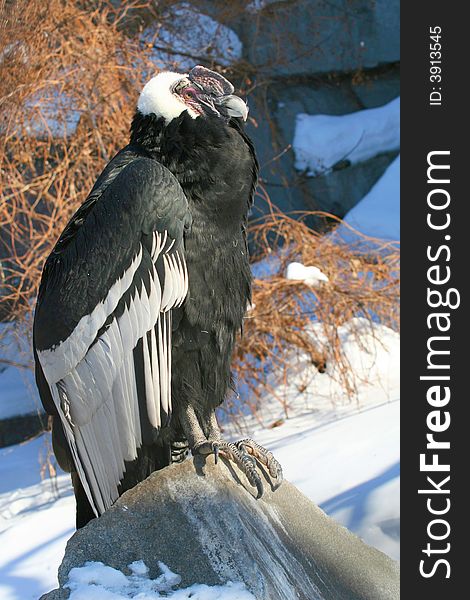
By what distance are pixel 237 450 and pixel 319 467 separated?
66.4 inches

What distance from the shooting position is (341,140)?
9195mm

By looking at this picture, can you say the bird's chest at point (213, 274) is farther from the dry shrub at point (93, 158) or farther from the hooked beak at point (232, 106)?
the dry shrub at point (93, 158)

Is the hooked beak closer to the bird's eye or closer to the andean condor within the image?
the andean condor

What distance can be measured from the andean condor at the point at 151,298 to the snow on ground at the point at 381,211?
510 centimetres

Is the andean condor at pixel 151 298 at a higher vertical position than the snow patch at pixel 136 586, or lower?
higher

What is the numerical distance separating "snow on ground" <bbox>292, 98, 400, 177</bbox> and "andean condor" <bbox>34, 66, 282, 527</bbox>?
6.48 metres

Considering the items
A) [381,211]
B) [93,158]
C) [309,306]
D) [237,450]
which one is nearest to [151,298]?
[237,450]

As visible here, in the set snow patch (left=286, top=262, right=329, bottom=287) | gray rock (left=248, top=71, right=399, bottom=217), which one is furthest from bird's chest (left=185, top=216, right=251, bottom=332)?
gray rock (left=248, top=71, right=399, bottom=217)

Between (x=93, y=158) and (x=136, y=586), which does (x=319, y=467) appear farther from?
(x=93, y=158)

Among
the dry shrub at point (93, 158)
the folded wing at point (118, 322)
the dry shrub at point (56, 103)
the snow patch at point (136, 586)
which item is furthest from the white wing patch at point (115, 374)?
the dry shrub at point (93, 158)

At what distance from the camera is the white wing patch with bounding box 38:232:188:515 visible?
2.47 metres

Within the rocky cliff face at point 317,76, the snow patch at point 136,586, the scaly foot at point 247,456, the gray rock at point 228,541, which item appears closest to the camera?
the snow patch at point 136,586

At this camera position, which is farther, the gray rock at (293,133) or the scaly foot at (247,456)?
the gray rock at (293,133)

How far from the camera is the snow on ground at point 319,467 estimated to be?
11.8 ft
